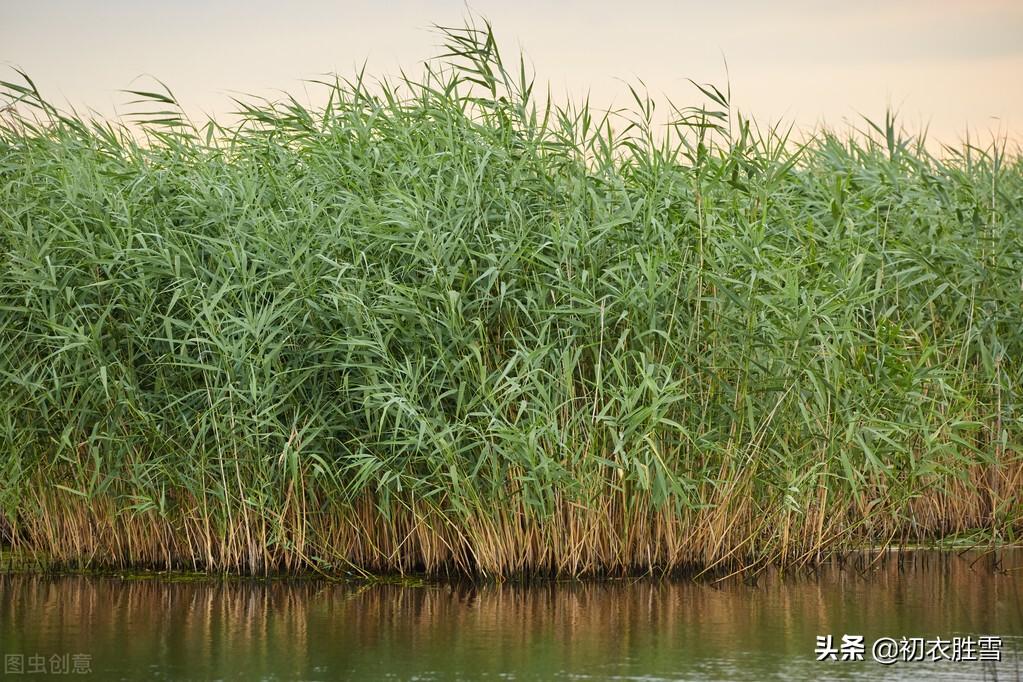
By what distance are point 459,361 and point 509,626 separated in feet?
5.04

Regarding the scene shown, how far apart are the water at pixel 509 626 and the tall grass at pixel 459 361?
332mm

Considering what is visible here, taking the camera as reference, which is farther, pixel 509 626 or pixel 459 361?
pixel 459 361

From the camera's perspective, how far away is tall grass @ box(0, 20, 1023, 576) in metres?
7.05

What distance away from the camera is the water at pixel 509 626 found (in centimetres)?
544

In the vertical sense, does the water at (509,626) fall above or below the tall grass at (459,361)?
below

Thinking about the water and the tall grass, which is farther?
the tall grass

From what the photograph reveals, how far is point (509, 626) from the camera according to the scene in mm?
6172

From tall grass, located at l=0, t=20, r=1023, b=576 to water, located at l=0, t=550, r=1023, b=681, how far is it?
33 cm

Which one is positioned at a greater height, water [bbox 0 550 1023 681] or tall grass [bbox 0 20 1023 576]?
tall grass [bbox 0 20 1023 576]

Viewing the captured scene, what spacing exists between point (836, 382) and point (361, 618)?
2983 millimetres

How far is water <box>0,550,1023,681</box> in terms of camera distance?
17.9ft

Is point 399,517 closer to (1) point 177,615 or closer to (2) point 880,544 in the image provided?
(1) point 177,615

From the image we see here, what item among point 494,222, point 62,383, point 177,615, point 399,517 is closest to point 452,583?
point 399,517

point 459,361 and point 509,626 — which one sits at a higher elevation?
point 459,361
